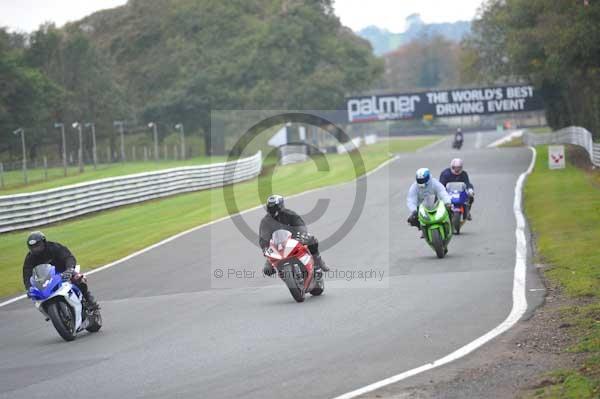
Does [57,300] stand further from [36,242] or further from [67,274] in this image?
[36,242]

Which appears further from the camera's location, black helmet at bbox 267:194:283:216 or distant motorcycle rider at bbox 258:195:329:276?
distant motorcycle rider at bbox 258:195:329:276

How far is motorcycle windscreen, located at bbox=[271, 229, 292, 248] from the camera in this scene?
13930 millimetres

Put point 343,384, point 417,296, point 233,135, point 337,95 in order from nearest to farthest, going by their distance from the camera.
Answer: point 343,384 < point 417,296 < point 233,135 < point 337,95

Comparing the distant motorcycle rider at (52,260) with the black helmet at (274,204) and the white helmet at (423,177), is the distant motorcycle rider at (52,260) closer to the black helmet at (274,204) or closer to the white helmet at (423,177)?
the black helmet at (274,204)

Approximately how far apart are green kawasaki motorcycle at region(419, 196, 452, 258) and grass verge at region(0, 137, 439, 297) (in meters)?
7.29

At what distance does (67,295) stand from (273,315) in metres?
2.76

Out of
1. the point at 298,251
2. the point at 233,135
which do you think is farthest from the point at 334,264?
the point at 233,135

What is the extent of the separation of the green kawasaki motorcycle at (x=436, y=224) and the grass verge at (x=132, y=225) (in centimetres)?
729

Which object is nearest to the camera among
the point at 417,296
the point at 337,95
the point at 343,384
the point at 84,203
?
the point at 343,384

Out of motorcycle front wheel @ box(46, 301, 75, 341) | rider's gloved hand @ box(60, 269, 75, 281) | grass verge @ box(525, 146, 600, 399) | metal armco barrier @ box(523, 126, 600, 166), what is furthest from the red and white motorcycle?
metal armco barrier @ box(523, 126, 600, 166)

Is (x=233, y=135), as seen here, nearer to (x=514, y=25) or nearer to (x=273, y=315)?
(x=514, y=25)

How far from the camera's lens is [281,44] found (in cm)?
8506

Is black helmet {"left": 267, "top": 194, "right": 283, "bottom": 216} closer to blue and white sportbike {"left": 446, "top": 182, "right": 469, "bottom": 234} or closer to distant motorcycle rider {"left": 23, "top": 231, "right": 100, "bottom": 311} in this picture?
distant motorcycle rider {"left": 23, "top": 231, "right": 100, "bottom": 311}

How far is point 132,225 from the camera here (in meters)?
28.6
